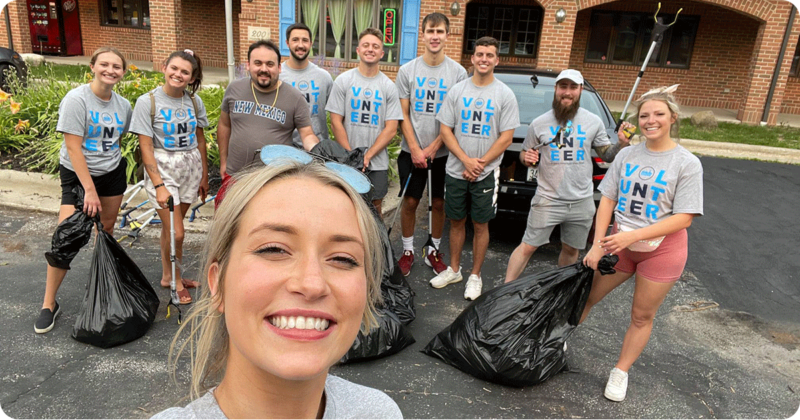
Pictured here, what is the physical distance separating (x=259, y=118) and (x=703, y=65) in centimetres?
1548

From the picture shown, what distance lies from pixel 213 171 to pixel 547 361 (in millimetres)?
5014

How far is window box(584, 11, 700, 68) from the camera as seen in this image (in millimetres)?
15438

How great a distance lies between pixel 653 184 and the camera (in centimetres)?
308

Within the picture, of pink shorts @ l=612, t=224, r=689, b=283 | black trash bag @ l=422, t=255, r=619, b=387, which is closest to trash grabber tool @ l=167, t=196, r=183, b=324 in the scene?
black trash bag @ l=422, t=255, r=619, b=387

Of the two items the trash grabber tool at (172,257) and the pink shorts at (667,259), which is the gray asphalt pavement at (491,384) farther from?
the pink shorts at (667,259)

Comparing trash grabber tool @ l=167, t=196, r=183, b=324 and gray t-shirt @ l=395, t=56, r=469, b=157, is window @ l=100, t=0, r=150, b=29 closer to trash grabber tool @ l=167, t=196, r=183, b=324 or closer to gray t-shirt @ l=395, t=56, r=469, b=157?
gray t-shirt @ l=395, t=56, r=469, b=157

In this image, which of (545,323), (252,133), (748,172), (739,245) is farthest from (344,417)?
(748,172)

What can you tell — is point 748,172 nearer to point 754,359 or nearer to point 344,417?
point 754,359

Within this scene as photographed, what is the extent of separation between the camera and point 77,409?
9.61 feet

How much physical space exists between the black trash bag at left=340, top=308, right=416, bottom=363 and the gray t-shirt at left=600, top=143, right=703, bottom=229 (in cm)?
156

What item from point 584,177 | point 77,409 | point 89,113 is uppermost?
point 89,113

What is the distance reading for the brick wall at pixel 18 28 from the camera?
16.6 metres

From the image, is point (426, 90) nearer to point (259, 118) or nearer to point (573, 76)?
point (573, 76)

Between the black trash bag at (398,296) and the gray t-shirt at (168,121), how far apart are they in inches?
73.1
